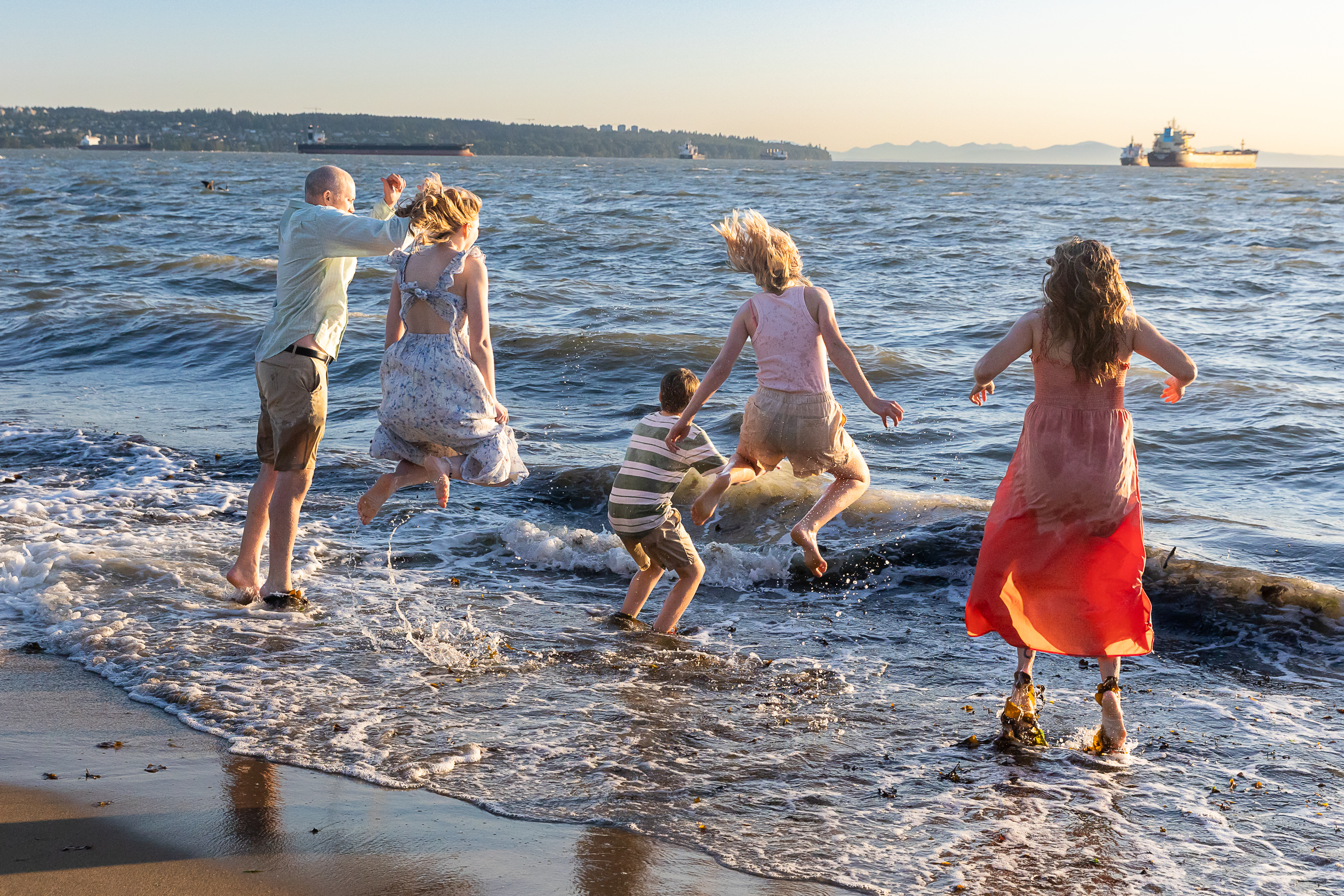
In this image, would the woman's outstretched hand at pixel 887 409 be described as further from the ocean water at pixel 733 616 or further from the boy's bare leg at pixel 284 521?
the boy's bare leg at pixel 284 521

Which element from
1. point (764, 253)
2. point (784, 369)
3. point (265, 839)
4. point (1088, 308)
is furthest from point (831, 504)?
point (265, 839)

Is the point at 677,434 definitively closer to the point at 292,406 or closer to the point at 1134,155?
the point at 292,406

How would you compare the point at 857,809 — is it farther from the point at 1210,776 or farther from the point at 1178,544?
the point at 1178,544

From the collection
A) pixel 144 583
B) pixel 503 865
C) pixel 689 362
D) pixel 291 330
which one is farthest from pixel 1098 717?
pixel 689 362

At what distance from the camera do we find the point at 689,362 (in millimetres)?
13812

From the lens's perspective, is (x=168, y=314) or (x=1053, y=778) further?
(x=168, y=314)

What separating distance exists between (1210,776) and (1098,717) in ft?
1.97

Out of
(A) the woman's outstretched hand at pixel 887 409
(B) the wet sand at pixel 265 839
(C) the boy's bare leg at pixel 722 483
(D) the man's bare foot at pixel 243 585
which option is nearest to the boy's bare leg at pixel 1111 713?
(A) the woman's outstretched hand at pixel 887 409

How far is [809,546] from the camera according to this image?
205 inches

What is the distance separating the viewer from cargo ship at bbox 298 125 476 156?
152 m

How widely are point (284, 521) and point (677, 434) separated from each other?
204 cm

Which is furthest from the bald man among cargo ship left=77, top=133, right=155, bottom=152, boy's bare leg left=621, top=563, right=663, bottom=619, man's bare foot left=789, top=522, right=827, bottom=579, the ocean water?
cargo ship left=77, top=133, right=155, bottom=152

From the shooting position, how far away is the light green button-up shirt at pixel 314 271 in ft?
16.1

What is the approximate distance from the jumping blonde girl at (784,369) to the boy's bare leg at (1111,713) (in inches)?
55.1
